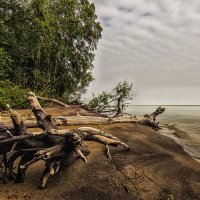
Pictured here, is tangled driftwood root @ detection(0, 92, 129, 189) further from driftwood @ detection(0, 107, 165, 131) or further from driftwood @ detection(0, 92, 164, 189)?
driftwood @ detection(0, 107, 165, 131)

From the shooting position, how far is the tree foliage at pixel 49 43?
26750 millimetres

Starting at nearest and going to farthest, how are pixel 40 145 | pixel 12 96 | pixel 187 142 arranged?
pixel 40 145, pixel 187 142, pixel 12 96

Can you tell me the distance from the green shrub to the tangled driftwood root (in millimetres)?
11935

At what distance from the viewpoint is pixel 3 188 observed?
5.55m

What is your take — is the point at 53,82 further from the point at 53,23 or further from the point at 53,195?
the point at 53,195

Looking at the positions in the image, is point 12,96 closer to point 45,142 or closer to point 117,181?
point 45,142

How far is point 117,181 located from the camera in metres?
6.00

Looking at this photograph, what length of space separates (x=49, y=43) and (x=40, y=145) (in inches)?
960

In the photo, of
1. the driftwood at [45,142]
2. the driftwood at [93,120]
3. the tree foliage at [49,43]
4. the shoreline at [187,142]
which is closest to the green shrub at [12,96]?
the tree foliage at [49,43]

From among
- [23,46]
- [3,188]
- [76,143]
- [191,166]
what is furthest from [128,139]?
[23,46]

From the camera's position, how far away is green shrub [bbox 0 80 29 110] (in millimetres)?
17566

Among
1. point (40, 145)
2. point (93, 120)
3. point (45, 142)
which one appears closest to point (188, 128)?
point (93, 120)

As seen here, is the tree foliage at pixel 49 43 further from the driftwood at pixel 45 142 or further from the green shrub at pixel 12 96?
the driftwood at pixel 45 142

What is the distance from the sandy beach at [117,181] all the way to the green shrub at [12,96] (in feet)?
37.9
